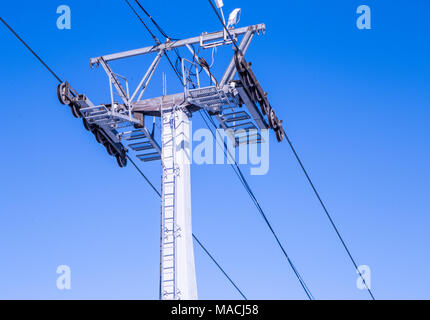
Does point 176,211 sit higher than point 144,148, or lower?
lower

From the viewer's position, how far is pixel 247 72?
21766 millimetres

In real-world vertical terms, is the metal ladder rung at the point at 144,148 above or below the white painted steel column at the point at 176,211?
above

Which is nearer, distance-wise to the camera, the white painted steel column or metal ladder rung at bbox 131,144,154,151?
the white painted steel column

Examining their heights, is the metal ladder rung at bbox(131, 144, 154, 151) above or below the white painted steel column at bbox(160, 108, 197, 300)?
above

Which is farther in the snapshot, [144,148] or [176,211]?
[144,148]

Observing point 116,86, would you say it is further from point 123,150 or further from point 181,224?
point 181,224

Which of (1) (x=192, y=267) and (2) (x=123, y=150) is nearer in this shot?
(1) (x=192, y=267)

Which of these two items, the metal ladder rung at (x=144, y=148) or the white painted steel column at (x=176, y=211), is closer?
the white painted steel column at (x=176, y=211)
